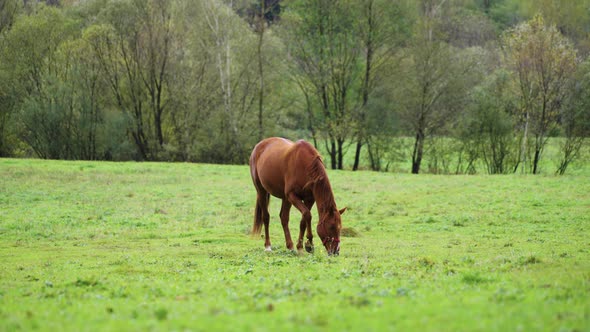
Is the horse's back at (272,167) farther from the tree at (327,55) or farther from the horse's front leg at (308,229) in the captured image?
the tree at (327,55)

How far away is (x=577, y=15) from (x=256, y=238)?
169 feet

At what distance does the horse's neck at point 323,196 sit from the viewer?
→ 13039 mm

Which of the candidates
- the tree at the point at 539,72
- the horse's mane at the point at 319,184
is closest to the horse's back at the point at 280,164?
the horse's mane at the point at 319,184

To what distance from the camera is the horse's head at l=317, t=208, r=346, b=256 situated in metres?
13.0

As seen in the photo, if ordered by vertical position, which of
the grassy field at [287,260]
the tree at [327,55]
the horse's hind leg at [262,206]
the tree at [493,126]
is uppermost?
the tree at [327,55]

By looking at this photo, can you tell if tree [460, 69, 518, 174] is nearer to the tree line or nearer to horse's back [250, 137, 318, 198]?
the tree line

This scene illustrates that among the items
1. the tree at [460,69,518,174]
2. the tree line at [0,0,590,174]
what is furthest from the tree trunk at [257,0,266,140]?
the tree at [460,69,518,174]

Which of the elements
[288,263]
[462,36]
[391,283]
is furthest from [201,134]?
[391,283]

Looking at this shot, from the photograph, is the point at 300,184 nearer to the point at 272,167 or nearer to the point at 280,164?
the point at 280,164

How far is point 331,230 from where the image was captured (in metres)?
13.1

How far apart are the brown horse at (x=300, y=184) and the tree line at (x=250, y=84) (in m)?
30.9

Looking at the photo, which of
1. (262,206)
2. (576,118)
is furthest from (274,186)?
(576,118)

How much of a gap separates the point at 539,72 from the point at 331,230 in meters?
33.1

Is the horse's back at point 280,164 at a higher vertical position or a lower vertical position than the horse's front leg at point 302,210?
higher
